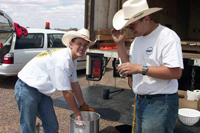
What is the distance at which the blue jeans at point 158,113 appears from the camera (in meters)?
1.80

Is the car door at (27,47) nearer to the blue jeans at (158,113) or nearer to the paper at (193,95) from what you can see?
the paper at (193,95)

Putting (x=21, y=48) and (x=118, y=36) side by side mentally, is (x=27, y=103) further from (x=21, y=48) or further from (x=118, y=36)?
(x=21, y=48)

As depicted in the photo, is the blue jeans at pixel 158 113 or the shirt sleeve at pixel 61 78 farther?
the shirt sleeve at pixel 61 78

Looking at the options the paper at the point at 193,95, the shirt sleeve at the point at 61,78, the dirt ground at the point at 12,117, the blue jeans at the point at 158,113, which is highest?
the shirt sleeve at the point at 61,78

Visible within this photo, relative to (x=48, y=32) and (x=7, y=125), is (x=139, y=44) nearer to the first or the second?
(x=7, y=125)

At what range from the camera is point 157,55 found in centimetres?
175

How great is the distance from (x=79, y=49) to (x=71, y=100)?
519 mm

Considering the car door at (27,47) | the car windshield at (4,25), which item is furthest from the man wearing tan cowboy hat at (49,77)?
the car door at (27,47)

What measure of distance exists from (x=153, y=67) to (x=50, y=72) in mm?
1025

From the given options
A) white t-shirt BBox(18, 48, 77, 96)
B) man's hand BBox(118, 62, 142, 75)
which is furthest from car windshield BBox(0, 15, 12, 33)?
man's hand BBox(118, 62, 142, 75)

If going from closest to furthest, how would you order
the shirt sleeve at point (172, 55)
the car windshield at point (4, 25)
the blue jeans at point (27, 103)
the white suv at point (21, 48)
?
the shirt sleeve at point (172, 55), the blue jeans at point (27, 103), the car windshield at point (4, 25), the white suv at point (21, 48)

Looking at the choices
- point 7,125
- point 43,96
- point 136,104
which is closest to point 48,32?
point 7,125

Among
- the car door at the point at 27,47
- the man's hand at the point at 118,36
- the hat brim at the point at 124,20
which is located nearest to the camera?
the hat brim at the point at 124,20

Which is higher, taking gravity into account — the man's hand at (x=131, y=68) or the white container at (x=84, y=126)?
the man's hand at (x=131, y=68)
